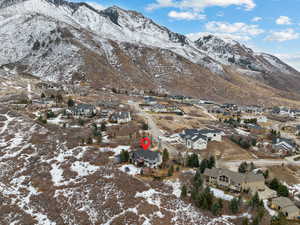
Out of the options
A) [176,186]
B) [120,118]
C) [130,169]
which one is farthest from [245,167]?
[120,118]

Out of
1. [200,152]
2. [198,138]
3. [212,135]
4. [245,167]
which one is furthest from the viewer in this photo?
[212,135]

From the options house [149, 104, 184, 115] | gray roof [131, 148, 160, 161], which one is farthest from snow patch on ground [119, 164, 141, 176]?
house [149, 104, 184, 115]

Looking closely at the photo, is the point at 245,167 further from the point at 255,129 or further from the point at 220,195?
the point at 255,129

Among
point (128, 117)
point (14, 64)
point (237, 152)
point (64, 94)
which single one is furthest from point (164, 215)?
point (14, 64)

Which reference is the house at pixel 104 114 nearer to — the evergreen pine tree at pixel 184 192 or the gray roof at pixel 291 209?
the evergreen pine tree at pixel 184 192

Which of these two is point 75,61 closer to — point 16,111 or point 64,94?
point 64,94
